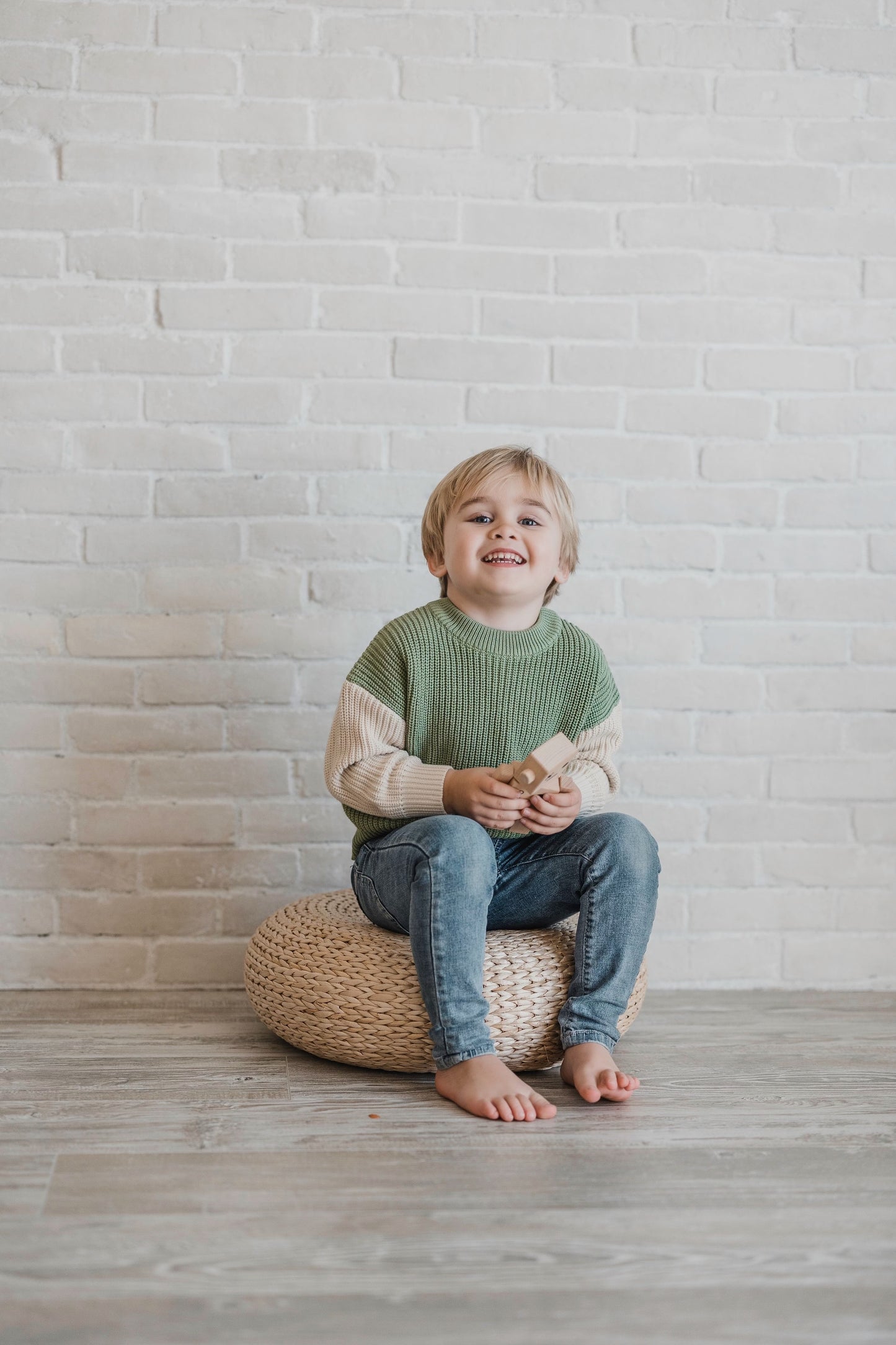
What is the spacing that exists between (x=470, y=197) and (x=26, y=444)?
84cm

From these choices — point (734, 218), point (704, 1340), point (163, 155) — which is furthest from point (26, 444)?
point (704, 1340)

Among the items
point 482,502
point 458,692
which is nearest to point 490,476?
point 482,502

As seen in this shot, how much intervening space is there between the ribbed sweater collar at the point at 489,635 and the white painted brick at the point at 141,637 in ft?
1.49

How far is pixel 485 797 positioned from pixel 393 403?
0.75m

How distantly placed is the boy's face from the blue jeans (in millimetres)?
334

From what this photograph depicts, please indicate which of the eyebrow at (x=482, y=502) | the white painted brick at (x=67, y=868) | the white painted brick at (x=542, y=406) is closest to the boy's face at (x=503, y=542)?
the eyebrow at (x=482, y=502)

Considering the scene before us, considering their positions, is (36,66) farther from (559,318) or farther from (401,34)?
(559,318)

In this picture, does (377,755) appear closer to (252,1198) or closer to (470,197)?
(252,1198)

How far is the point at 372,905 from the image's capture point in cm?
164

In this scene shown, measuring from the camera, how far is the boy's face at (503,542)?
1.64 meters

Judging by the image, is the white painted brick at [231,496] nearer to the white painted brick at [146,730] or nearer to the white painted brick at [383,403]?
the white painted brick at [383,403]

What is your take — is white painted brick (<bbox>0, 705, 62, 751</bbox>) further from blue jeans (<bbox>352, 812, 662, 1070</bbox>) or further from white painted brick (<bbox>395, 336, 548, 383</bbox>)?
white painted brick (<bbox>395, 336, 548, 383</bbox>)

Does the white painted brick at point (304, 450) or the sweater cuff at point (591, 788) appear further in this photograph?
the white painted brick at point (304, 450)

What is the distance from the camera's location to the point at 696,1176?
1214 millimetres
